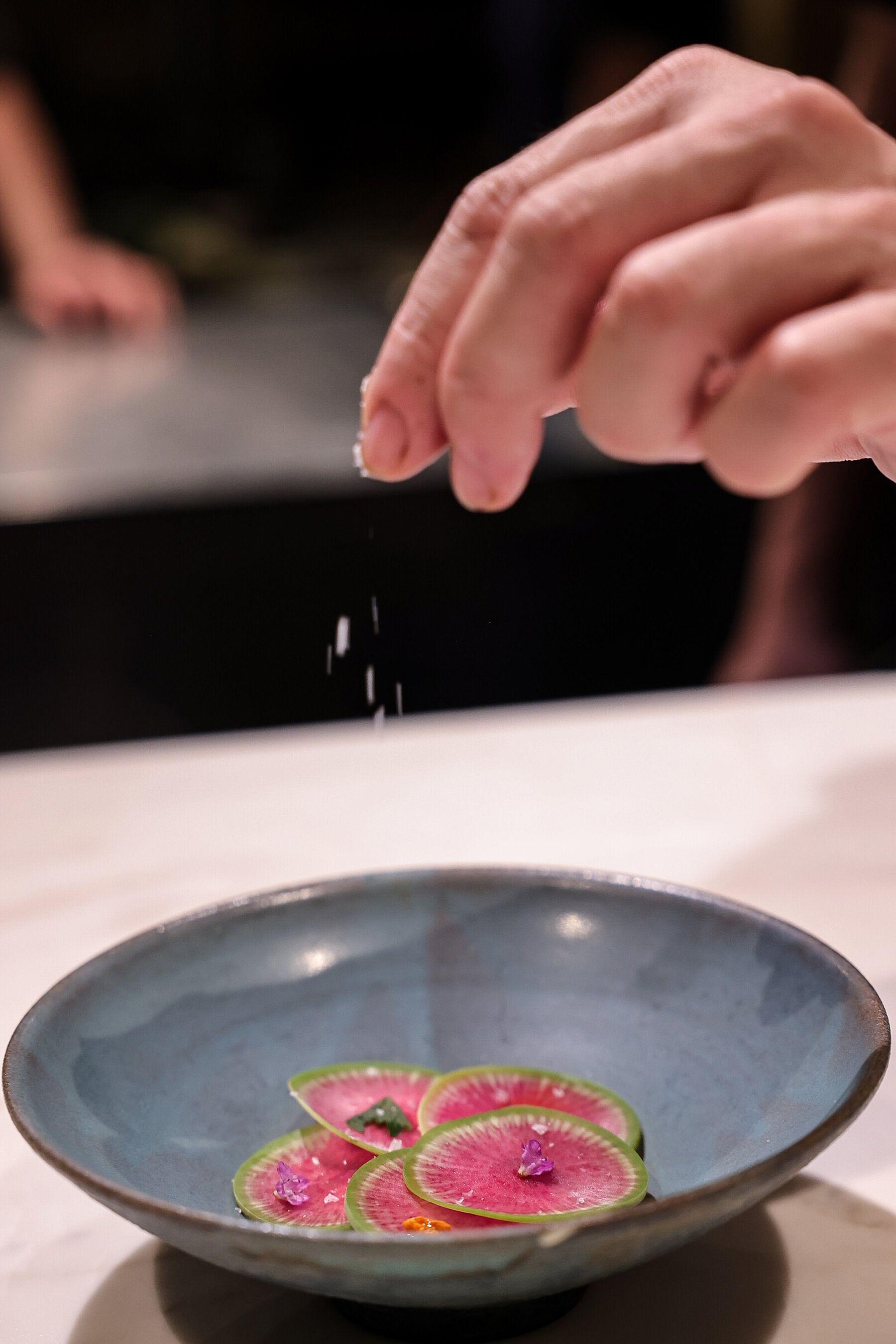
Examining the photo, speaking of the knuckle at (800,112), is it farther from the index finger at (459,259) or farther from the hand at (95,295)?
the hand at (95,295)

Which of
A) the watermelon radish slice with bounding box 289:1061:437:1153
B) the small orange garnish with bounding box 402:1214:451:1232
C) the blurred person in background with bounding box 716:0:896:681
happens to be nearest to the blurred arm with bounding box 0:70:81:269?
the blurred person in background with bounding box 716:0:896:681

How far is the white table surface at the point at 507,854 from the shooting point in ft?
1.76

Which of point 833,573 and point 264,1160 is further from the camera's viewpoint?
point 833,573

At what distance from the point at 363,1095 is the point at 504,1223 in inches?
5.0

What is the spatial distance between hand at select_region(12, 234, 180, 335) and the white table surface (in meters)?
1.66

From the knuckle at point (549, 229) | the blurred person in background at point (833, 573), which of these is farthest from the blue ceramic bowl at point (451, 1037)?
the blurred person in background at point (833, 573)

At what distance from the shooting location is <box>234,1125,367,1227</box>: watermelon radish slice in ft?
1.78

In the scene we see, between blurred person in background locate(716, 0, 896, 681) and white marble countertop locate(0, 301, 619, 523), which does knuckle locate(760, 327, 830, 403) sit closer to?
blurred person in background locate(716, 0, 896, 681)

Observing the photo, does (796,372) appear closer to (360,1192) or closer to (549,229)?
(549,229)

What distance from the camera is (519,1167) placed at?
22.2 inches

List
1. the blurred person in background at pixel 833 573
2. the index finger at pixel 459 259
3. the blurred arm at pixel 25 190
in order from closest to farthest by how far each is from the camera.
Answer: the index finger at pixel 459 259, the blurred person in background at pixel 833 573, the blurred arm at pixel 25 190

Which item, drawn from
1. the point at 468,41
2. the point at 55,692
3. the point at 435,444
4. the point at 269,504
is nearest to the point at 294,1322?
the point at 435,444

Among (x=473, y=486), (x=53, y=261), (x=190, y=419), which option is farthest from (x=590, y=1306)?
(x=53, y=261)

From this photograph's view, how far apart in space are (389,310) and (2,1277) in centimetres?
255
